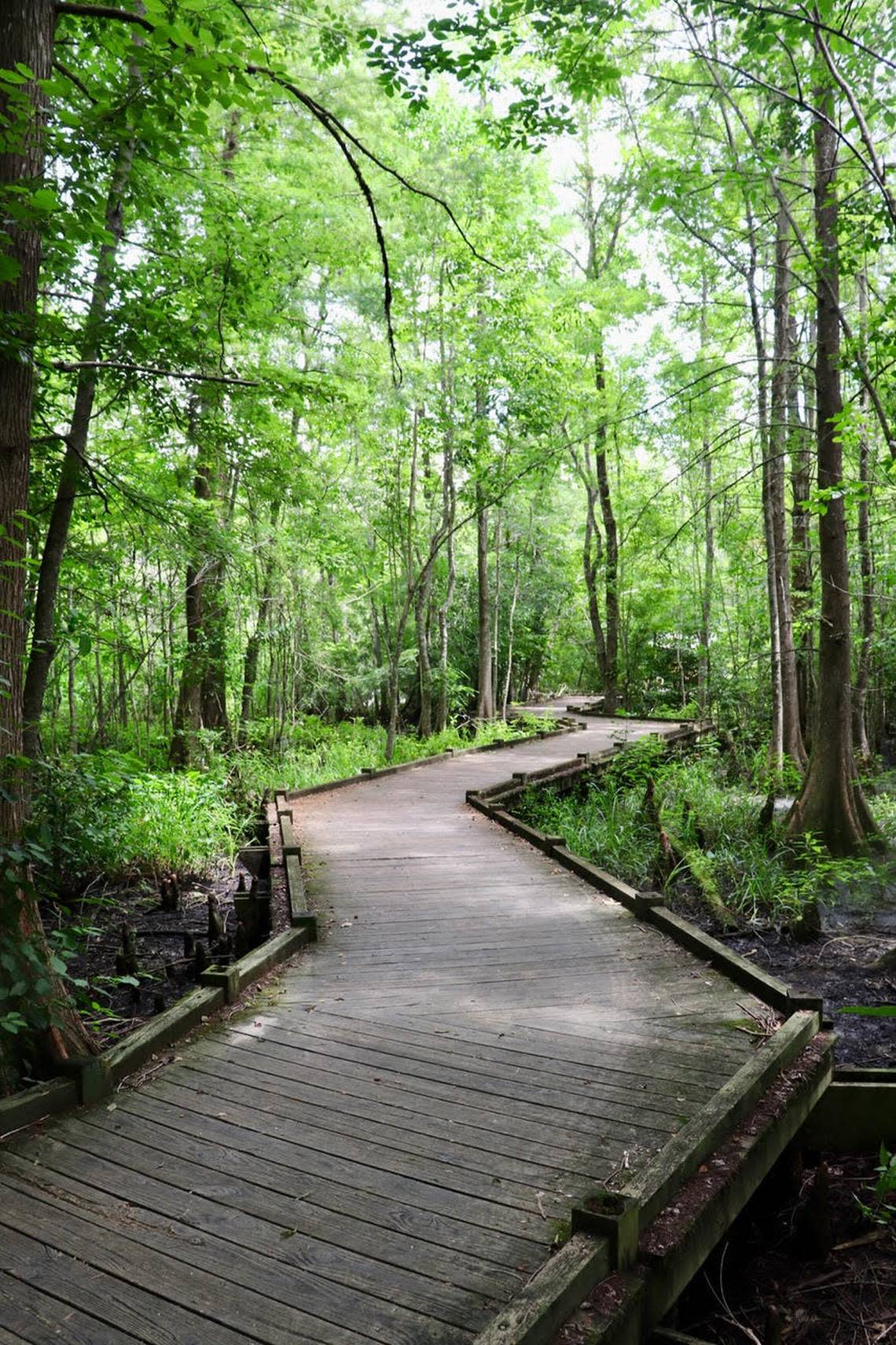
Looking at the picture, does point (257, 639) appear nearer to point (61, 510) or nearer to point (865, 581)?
point (61, 510)

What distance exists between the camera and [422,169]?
12.5 meters

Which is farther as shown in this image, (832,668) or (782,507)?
(782,507)

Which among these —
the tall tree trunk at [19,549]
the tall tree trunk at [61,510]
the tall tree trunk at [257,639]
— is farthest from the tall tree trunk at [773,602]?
the tall tree trunk at [19,549]

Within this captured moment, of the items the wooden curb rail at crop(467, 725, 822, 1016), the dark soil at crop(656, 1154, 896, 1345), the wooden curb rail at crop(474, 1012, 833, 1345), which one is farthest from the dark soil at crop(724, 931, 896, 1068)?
the wooden curb rail at crop(474, 1012, 833, 1345)

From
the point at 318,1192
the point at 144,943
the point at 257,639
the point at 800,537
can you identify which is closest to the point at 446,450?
the point at 257,639

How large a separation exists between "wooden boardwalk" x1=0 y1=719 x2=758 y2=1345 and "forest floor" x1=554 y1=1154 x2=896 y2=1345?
0.71 meters

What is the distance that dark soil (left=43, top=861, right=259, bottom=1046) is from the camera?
5.33 metres

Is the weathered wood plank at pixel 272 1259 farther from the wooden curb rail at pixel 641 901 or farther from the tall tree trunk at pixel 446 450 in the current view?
the tall tree trunk at pixel 446 450

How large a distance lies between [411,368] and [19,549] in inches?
417

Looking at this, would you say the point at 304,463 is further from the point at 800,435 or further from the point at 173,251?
the point at 800,435

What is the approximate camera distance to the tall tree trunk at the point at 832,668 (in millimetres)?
9188

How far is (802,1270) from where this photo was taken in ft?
11.8

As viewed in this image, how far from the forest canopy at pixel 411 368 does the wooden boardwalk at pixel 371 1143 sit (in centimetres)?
110

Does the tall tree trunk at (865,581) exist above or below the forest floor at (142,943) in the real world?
above
